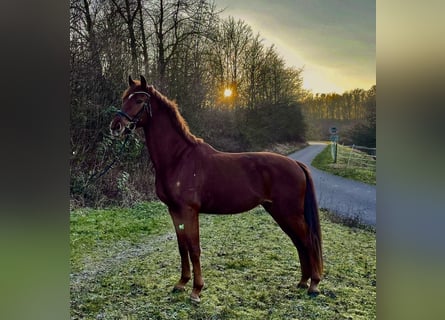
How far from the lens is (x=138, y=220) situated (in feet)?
5.76

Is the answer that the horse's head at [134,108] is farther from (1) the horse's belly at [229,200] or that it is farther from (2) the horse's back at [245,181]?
(1) the horse's belly at [229,200]

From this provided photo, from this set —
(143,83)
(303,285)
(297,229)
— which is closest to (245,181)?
(297,229)

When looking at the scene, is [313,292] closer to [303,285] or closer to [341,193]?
[303,285]

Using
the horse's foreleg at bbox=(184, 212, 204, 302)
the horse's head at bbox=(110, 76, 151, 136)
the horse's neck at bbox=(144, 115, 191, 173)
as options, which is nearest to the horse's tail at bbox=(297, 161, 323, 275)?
the horse's foreleg at bbox=(184, 212, 204, 302)

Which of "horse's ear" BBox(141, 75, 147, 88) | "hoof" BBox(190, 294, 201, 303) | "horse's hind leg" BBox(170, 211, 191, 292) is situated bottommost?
"hoof" BBox(190, 294, 201, 303)

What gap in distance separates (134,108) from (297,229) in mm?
983

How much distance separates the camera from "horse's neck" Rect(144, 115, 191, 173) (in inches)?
67.6

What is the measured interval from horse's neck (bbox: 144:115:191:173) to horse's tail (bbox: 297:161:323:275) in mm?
633

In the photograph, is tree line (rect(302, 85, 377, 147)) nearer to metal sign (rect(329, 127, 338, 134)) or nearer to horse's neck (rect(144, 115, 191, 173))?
metal sign (rect(329, 127, 338, 134))

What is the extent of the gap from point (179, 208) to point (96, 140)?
0.55 m

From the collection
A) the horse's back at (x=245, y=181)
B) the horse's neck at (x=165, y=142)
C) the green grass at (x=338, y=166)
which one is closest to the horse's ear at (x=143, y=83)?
the horse's neck at (x=165, y=142)

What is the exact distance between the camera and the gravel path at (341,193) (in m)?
1.67

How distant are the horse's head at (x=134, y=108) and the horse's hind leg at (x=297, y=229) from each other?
737mm
